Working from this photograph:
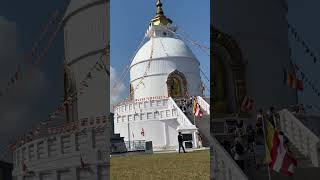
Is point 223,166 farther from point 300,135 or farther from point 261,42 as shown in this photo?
point 261,42

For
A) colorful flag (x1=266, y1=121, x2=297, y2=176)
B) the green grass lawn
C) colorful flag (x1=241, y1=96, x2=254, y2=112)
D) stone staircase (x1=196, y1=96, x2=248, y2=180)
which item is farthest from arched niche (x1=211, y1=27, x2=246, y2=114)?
the green grass lawn

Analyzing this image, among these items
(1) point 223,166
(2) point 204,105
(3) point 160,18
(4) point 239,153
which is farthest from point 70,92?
(4) point 239,153

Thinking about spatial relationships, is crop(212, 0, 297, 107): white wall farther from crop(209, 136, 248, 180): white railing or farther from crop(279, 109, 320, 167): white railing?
crop(209, 136, 248, 180): white railing

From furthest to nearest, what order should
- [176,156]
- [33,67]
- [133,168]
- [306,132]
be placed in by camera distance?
[306,132], [176,156], [133,168], [33,67]

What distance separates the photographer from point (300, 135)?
179 centimetres

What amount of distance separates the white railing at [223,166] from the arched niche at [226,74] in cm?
19

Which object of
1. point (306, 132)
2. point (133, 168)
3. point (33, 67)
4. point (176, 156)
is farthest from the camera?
point (306, 132)

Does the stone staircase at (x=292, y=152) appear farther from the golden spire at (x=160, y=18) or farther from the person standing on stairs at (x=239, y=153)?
the golden spire at (x=160, y=18)

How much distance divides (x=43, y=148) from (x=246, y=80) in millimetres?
917

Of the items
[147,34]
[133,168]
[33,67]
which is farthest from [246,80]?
[33,67]

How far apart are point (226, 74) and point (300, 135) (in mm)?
416

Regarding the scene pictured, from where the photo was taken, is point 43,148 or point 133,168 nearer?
point 43,148

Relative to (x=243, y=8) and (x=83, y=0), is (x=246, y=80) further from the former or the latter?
(x=83, y=0)

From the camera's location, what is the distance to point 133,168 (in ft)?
4.80
